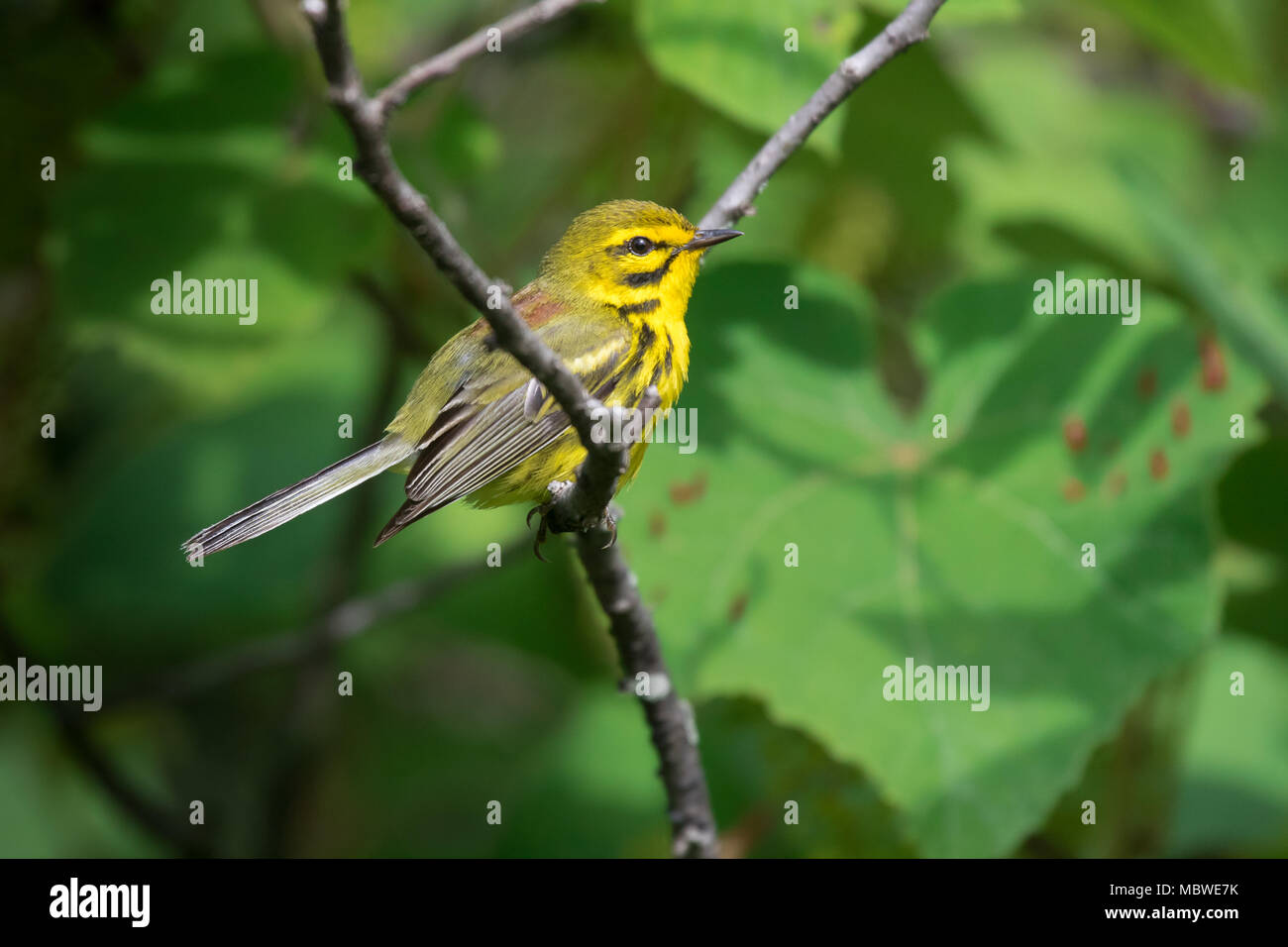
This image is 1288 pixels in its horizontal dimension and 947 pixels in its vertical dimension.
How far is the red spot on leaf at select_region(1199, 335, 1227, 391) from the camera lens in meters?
3.33

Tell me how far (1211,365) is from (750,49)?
1481mm

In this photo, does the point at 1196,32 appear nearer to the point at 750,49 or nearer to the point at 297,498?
the point at 750,49

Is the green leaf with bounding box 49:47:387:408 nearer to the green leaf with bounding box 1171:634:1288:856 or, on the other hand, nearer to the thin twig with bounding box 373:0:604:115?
the thin twig with bounding box 373:0:604:115

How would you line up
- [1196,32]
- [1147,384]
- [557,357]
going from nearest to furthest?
[557,357] → [1147,384] → [1196,32]

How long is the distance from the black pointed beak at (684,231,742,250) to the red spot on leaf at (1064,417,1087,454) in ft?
3.91

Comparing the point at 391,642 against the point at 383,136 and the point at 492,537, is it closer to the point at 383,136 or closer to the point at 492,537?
the point at 492,537

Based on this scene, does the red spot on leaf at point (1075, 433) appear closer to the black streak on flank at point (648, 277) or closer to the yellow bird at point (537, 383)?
the yellow bird at point (537, 383)

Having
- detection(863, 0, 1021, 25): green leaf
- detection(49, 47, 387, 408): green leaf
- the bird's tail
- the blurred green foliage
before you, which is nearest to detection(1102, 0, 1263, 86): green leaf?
the blurred green foliage

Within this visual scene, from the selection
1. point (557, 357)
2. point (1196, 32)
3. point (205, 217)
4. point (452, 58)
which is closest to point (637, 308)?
point (205, 217)

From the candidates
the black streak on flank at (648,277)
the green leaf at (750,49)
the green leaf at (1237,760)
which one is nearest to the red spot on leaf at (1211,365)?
the green leaf at (1237,760)

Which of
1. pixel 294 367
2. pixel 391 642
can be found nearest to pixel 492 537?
pixel 391 642

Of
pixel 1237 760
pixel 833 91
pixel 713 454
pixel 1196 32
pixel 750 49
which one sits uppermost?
pixel 1196 32

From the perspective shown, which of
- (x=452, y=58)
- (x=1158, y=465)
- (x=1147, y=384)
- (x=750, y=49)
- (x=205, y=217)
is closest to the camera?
(x=452, y=58)

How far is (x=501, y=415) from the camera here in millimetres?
2971
